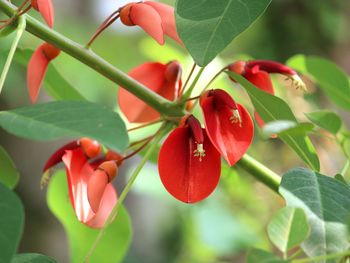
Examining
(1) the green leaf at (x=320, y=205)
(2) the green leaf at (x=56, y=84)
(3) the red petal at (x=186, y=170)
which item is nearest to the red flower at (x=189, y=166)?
(3) the red petal at (x=186, y=170)

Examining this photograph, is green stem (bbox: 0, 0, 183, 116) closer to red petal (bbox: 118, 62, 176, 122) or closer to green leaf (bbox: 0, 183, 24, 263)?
red petal (bbox: 118, 62, 176, 122)

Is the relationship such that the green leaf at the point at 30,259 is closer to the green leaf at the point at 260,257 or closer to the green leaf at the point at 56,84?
the green leaf at the point at 260,257

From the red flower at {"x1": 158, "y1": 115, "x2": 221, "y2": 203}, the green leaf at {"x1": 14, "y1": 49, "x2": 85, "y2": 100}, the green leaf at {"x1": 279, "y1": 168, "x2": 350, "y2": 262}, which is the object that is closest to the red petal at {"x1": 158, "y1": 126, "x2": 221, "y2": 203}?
the red flower at {"x1": 158, "y1": 115, "x2": 221, "y2": 203}

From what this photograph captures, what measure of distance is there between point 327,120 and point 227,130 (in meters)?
0.14

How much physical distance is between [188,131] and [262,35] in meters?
2.71

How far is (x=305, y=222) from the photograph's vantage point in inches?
18.0

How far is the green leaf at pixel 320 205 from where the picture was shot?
1.47 ft

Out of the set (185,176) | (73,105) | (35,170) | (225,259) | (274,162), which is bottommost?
(225,259)

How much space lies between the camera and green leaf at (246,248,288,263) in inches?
16.7

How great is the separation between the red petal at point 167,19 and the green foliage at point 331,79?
0.24 metres

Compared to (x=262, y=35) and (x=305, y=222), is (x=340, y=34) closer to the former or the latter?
(x=262, y=35)

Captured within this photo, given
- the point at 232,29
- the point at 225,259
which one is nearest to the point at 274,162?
the point at 225,259

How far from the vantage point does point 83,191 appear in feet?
2.12

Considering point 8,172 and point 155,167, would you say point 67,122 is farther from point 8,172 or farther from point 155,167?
point 155,167
